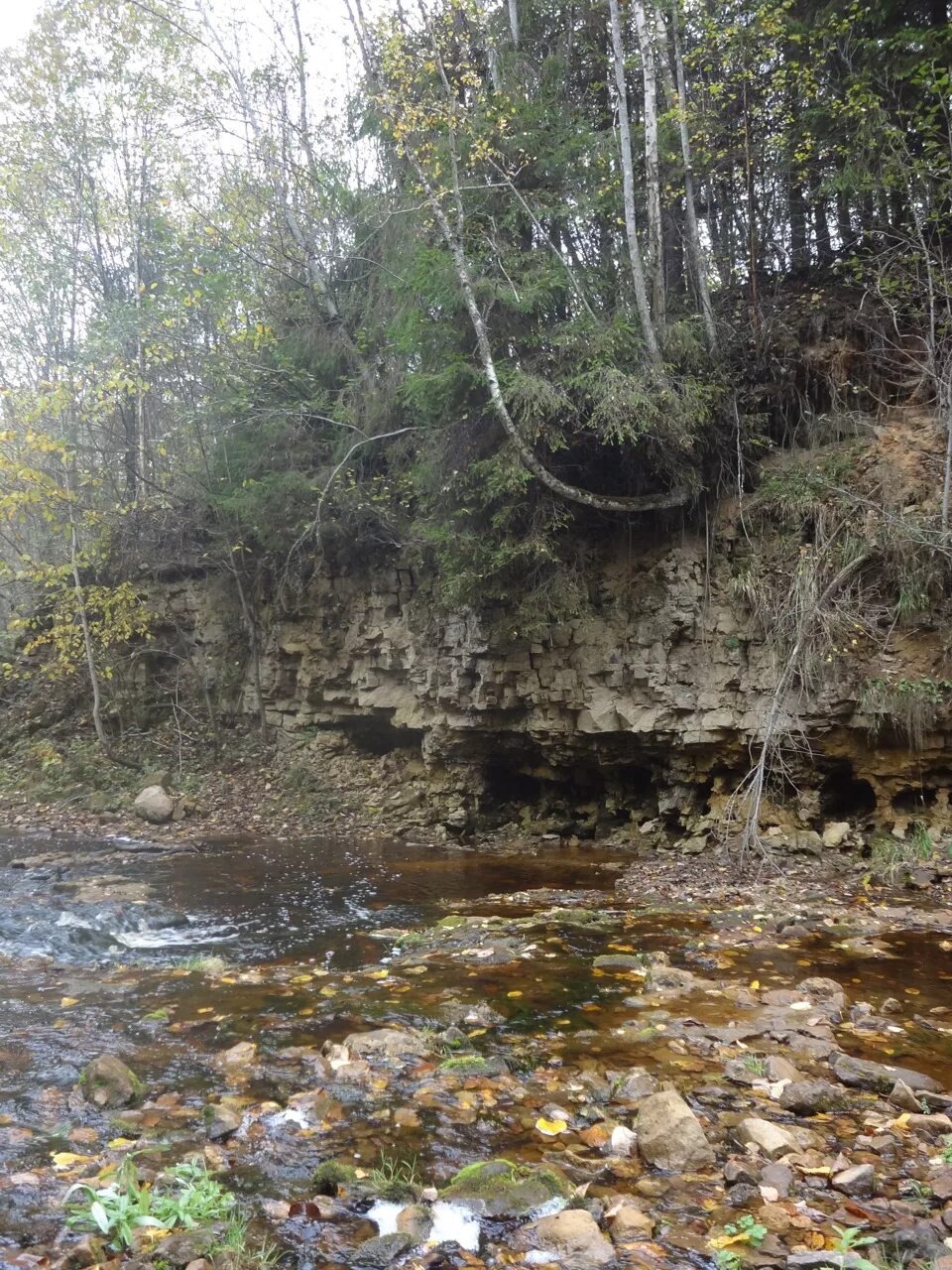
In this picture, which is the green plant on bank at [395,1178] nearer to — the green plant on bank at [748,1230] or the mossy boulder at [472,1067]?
the mossy boulder at [472,1067]

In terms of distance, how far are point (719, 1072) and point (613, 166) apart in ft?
40.5

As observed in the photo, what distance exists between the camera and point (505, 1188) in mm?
3373

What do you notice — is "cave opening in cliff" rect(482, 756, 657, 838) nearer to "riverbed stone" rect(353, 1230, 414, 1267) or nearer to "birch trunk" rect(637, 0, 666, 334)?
"birch trunk" rect(637, 0, 666, 334)

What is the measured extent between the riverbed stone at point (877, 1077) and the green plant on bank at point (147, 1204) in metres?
2.95

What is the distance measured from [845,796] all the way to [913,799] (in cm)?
92

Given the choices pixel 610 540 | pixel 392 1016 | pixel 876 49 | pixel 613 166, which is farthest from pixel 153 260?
pixel 392 1016

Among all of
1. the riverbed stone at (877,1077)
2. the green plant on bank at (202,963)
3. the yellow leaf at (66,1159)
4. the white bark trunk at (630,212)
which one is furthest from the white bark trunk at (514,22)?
the yellow leaf at (66,1159)

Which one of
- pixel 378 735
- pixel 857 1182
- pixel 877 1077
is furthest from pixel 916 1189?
pixel 378 735

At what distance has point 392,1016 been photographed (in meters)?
5.47

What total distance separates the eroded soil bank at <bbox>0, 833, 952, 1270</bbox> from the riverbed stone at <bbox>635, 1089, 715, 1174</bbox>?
1cm

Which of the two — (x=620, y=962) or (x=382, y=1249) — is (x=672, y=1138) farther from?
(x=620, y=962)

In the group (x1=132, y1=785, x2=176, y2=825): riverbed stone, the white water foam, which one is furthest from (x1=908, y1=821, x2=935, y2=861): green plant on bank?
(x1=132, y1=785, x2=176, y2=825): riverbed stone

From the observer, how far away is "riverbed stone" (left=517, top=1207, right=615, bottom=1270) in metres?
2.96

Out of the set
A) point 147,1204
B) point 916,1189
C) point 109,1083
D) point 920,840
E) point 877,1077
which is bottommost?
point 920,840
